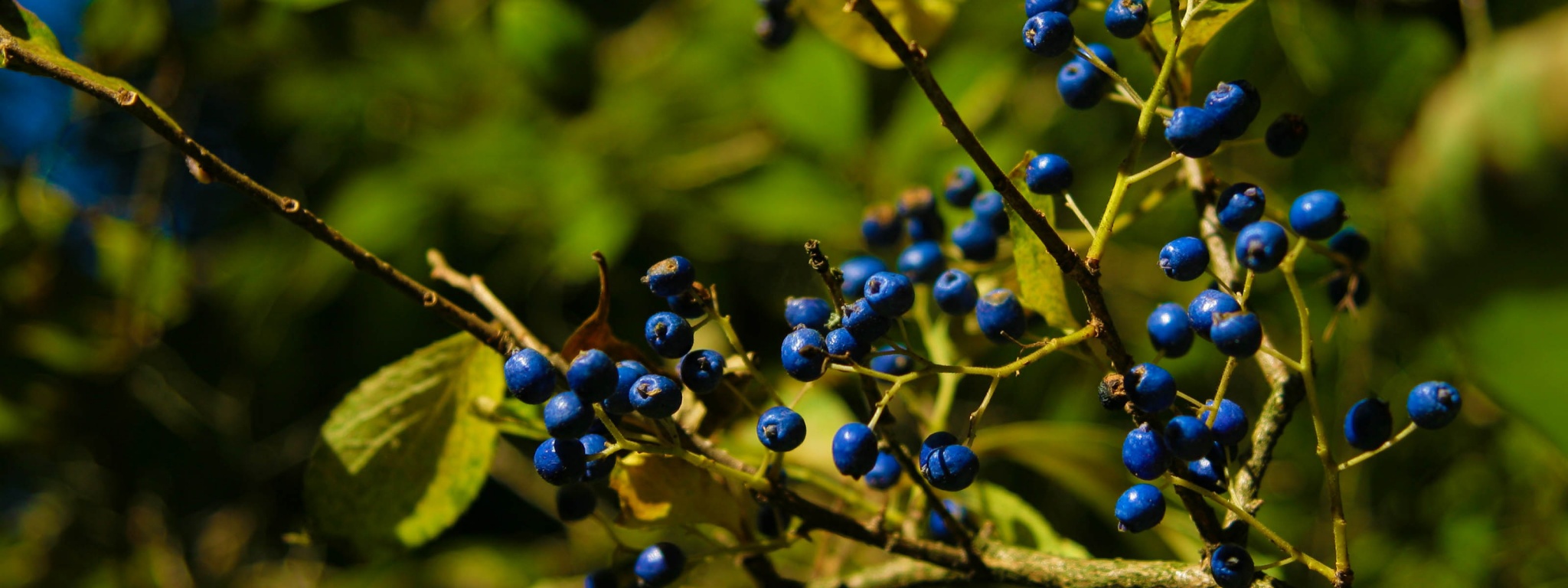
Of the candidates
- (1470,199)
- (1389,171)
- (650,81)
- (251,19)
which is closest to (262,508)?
(251,19)

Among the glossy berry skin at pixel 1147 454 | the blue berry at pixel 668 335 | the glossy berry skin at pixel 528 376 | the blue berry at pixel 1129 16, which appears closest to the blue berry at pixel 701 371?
Result: the blue berry at pixel 668 335

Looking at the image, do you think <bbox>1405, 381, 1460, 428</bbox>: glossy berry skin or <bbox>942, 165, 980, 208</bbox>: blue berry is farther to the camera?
<bbox>942, 165, 980, 208</bbox>: blue berry

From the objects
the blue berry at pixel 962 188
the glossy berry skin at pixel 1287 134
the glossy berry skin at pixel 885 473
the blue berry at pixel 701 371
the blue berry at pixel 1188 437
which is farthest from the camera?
the blue berry at pixel 962 188

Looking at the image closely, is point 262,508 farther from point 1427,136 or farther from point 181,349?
point 1427,136

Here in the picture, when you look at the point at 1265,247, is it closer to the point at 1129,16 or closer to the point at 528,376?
the point at 1129,16

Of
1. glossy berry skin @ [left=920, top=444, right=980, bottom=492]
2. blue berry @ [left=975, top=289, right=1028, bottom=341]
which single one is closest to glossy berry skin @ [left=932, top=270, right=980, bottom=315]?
blue berry @ [left=975, top=289, right=1028, bottom=341]

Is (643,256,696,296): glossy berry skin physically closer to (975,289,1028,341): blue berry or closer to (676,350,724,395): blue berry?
(676,350,724,395): blue berry

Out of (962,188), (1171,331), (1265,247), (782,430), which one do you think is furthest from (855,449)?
(962,188)

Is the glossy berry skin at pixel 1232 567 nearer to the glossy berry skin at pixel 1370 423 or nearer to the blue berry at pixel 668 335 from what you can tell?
the glossy berry skin at pixel 1370 423
